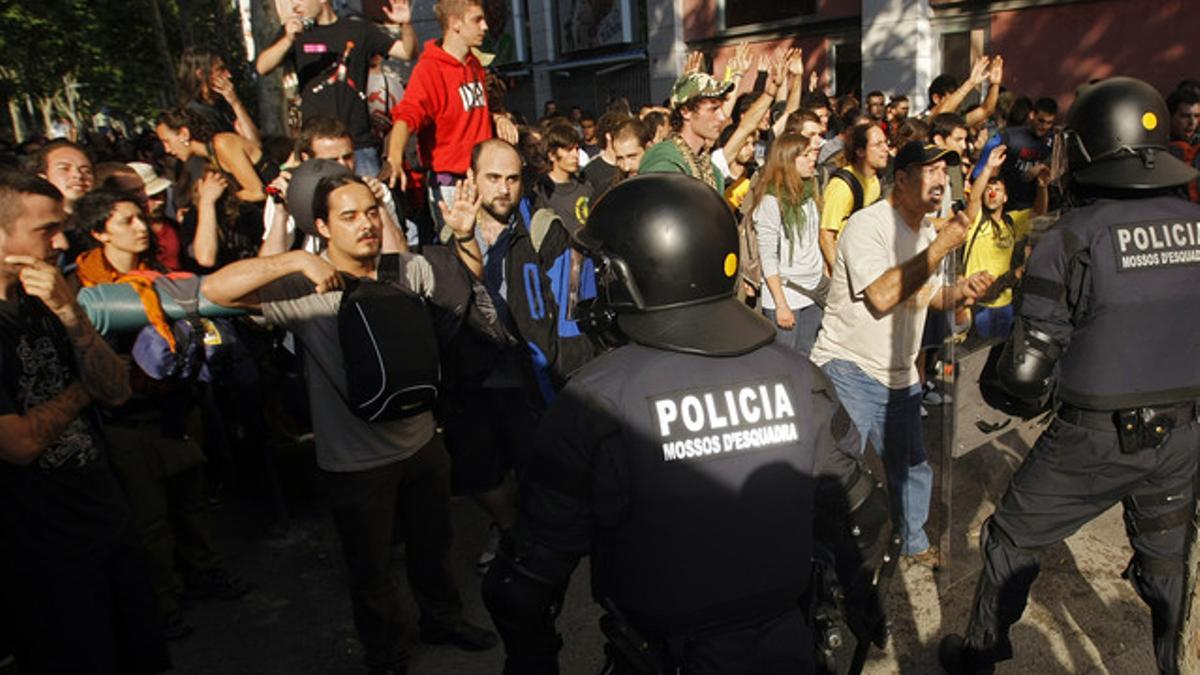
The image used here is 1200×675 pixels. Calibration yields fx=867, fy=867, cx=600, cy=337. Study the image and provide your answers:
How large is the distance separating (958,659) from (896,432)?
3.39 ft

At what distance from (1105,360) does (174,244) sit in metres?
4.62

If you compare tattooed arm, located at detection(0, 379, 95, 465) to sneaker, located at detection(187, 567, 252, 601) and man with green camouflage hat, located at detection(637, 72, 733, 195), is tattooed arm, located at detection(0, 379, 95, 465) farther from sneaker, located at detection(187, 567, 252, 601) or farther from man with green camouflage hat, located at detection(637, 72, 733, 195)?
man with green camouflage hat, located at detection(637, 72, 733, 195)

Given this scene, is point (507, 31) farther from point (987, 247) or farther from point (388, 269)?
point (388, 269)

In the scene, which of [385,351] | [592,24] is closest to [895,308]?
[385,351]

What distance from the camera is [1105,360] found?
2.99 meters

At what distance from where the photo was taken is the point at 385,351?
3.15 meters

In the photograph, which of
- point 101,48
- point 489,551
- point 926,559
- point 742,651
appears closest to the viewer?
point 742,651

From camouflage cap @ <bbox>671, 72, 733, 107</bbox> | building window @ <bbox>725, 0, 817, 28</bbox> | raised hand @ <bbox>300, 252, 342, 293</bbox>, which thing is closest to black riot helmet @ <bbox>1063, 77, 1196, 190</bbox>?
raised hand @ <bbox>300, 252, 342, 293</bbox>

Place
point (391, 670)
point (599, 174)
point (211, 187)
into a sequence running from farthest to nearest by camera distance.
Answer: point (599, 174) → point (211, 187) → point (391, 670)

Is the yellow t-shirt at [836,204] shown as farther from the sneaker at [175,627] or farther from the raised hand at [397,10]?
the sneaker at [175,627]

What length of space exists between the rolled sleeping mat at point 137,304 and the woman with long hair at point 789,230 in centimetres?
329

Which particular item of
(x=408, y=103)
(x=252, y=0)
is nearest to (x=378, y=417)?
(x=408, y=103)

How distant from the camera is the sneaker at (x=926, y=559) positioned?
14.1 ft

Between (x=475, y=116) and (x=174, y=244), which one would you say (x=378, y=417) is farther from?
(x=475, y=116)
